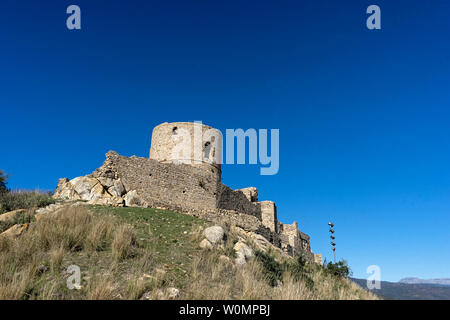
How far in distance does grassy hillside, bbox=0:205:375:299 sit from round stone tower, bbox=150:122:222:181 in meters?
13.8

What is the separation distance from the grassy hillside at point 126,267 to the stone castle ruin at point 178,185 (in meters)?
6.22

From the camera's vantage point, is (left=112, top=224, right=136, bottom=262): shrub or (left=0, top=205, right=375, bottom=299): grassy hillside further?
(left=112, top=224, right=136, bottom=262): shrub

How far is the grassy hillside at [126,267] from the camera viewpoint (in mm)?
5488

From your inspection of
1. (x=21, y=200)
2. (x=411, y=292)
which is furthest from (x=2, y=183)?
(x=411, y=292)

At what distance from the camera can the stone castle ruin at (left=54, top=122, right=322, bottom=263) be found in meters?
15.3

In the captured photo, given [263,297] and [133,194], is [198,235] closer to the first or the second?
[263,297]

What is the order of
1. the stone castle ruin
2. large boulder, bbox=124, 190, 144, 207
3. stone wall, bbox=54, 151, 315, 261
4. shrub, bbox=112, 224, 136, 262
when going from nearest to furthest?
shrub, bbox=112, 224, 136, 262, large boulder, bbox=124, 190, 144, 207, stone wall, bbox=54, 151, 315, 261, the stone castle ruin

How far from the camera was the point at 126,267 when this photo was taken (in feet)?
21.9

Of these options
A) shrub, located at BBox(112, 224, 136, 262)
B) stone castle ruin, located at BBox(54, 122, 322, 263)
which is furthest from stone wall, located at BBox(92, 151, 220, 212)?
shrub, located at BBox(112, 224, 136, 262)

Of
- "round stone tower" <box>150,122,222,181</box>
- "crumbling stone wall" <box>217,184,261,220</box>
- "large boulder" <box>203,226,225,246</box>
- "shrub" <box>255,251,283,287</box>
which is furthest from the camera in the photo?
"round stone tower" <box>150,122,222,181</box>

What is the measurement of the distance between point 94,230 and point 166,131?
53.7 feet

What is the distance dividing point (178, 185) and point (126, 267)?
11.8 metres

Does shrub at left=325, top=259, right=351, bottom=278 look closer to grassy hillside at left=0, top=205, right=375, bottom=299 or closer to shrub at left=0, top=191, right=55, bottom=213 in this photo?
grassy hillside at left=0, top=205, right=375, bottom=299
